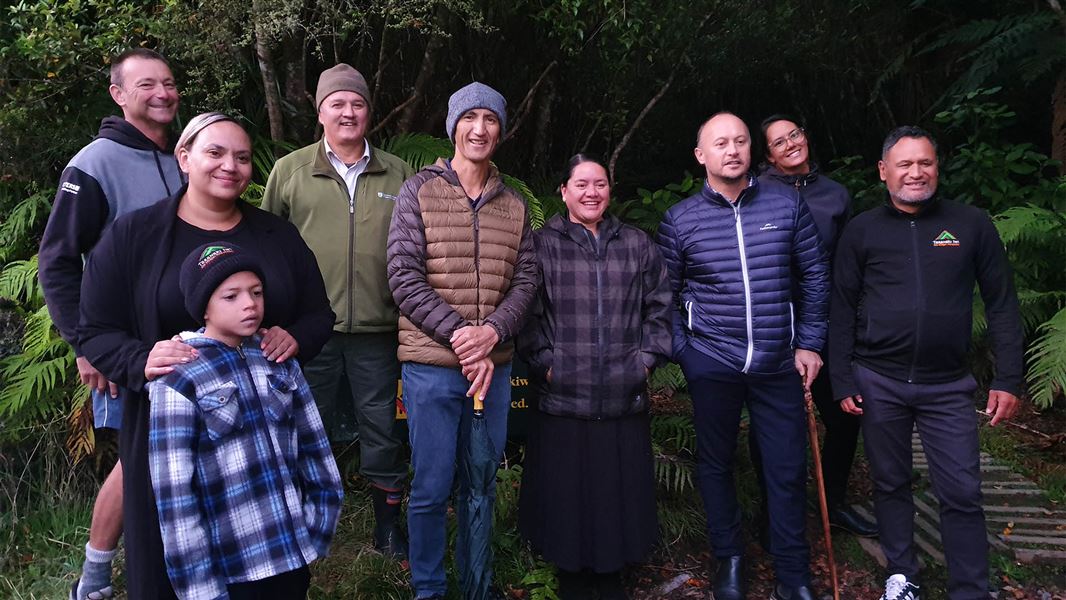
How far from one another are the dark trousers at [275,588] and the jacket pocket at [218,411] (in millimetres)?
485

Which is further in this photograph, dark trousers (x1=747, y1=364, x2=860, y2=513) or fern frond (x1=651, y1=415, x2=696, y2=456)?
fern frond (x1=651, y1=415, x2=696, y2=456)

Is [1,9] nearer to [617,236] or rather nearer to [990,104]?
[617,236]

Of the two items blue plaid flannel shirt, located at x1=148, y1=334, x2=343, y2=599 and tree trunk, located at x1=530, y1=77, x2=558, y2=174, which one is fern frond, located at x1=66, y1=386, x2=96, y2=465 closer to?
blue plaid flannel shirt, located at x1=148, y1=334, x2=343, y2=599

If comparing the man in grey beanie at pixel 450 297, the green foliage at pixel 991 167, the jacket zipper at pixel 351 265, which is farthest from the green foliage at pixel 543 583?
the green foliage at pixel 991 167

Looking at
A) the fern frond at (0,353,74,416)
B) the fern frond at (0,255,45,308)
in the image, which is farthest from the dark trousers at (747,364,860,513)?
the fern frond at (0,255,45,308)

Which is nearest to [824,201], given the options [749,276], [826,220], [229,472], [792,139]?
[826,220]

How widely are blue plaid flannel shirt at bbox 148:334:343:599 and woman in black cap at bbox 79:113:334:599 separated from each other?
10 cm

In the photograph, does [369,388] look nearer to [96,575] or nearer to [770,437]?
[96,575]

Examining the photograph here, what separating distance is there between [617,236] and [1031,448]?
161 inches

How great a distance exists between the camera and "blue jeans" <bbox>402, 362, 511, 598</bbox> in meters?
3.09

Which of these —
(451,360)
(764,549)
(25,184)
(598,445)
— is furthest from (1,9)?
(764,549)

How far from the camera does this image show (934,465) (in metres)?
3.29

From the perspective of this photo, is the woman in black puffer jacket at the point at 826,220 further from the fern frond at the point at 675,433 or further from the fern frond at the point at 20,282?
the fern frond at the point at 20,282

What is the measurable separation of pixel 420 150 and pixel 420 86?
2.29ft
